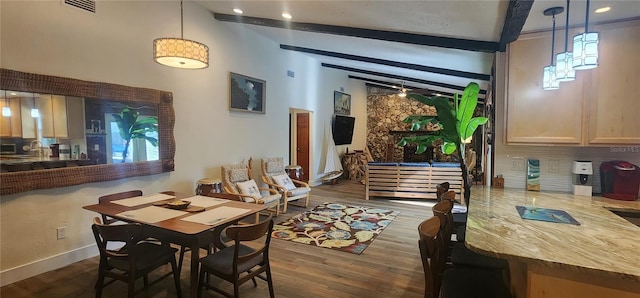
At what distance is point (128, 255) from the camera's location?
220cm

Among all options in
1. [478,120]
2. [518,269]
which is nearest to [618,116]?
[478,120]

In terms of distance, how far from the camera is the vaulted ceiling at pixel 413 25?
7.43 ft

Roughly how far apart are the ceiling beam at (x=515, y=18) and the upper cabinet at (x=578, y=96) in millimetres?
105

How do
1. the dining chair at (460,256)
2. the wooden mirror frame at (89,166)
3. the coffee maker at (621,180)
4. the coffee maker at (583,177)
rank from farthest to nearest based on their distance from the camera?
the wooden mirror frame at (89,166)
the coffee maker at (583,177)
the coffee maker at (621,180)
the dining chair at (460,256)

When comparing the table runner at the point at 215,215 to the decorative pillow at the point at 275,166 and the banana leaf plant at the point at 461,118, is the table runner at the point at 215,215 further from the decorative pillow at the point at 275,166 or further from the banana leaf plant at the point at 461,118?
the decorative pillow at the point at 275,166

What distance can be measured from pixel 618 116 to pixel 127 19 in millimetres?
4961

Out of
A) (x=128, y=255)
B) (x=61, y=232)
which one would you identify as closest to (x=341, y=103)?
(x=61, y=232)

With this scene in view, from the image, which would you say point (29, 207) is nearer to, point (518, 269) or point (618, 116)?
point (518, 269)

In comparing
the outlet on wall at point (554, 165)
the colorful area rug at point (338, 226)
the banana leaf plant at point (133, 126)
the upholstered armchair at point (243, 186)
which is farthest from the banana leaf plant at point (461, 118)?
the banana leaf plant at point (133, 126)

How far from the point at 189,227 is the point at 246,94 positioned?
3.77 m

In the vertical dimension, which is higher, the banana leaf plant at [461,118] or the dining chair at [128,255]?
the banana leaf plant at [461,118]

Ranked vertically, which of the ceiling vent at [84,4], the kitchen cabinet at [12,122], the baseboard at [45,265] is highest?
the ceiling vent at [84,4]

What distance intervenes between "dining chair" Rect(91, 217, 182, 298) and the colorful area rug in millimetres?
1841

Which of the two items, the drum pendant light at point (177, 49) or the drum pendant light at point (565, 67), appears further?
the drum pendant light at point (177, 49)
